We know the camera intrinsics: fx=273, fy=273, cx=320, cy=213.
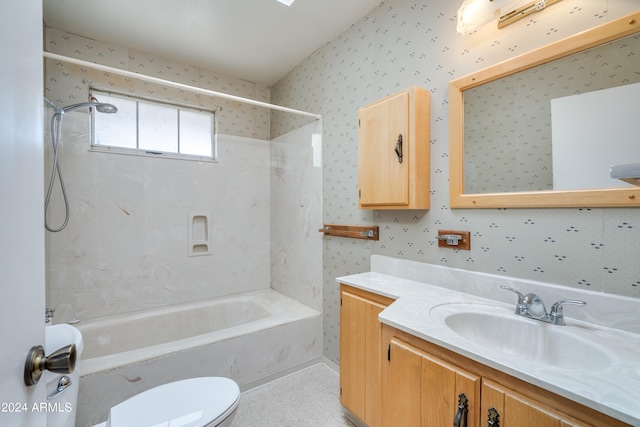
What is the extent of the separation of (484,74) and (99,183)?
2785 mm

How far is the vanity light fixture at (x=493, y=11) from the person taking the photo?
119cm

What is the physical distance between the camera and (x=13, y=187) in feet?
1.57

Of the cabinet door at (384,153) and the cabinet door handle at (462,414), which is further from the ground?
the cabinet door at (384,153)

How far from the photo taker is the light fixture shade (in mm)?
1218

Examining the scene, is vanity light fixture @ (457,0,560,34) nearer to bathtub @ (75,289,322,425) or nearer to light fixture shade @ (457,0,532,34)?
light fixture shade @ (457,0,532,34)

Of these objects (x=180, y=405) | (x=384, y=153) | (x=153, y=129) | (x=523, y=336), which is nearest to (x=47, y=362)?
(x=180, y=405)

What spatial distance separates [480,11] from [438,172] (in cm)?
77

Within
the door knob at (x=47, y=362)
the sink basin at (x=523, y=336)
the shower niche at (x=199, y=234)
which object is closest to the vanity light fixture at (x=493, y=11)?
the sink basin at (x=523, y=336)

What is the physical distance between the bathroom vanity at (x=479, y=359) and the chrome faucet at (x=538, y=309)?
0.03 m

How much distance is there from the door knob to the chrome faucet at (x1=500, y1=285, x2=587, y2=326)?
145 cm

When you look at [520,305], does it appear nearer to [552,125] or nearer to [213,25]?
[552,125]

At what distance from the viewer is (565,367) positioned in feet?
3.18

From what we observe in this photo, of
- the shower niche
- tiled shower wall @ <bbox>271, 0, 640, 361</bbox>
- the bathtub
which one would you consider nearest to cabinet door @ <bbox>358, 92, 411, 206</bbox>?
tiled shower wall @ <bbox>271, 0, 640, 361</bbox>

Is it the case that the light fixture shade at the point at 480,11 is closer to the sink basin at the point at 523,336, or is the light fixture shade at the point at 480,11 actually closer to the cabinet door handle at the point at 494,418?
the sink basin at the point at 523,336
